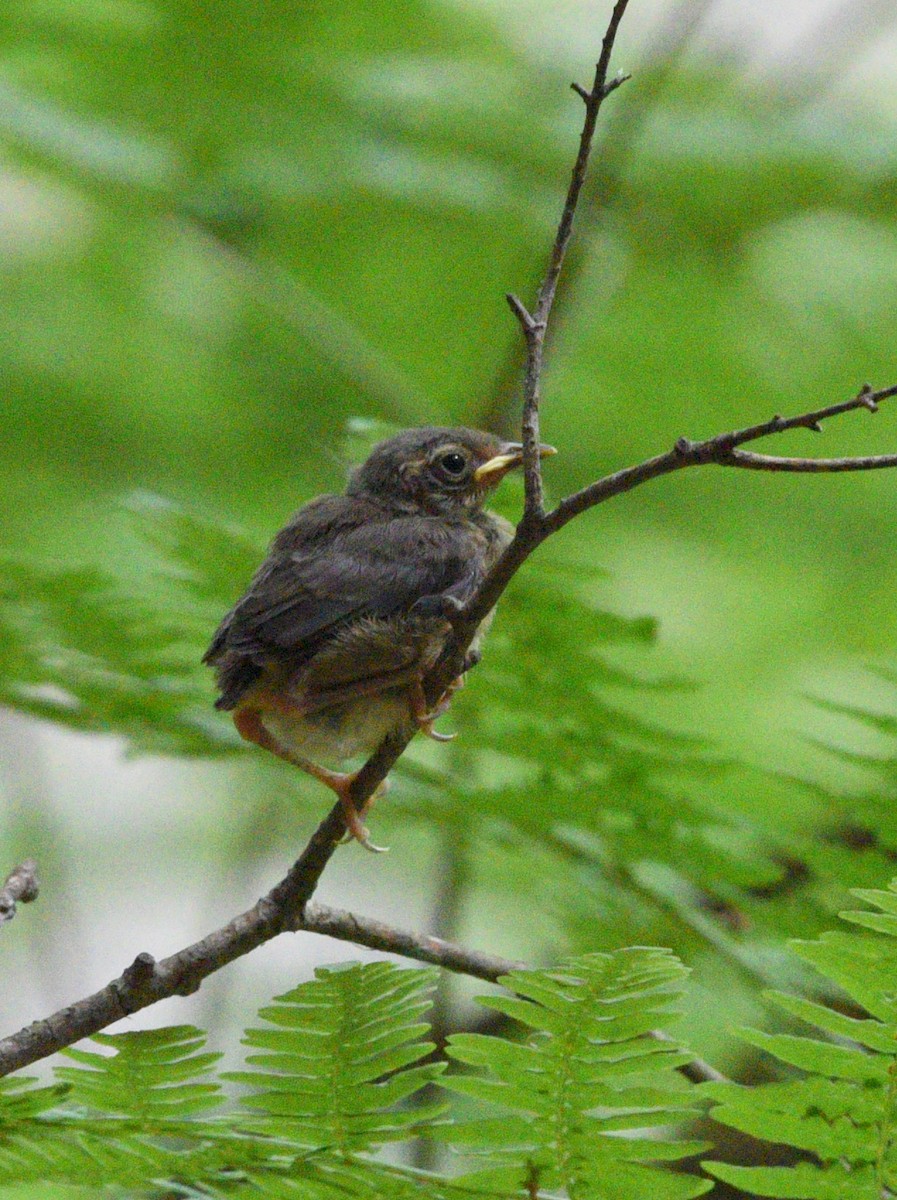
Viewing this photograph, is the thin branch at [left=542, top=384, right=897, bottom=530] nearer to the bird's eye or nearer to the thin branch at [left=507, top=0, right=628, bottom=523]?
the thin branch at [left=507, top=0, right=628, bottom=523]

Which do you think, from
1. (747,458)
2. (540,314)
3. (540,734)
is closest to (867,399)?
(747,458)

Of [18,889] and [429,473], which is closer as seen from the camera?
[18,889]

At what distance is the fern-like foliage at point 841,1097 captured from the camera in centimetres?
181

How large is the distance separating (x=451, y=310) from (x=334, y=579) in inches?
120

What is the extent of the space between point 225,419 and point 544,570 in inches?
95.5

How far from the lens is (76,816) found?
7289 millimetres

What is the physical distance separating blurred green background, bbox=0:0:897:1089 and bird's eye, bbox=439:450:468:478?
1361 mm

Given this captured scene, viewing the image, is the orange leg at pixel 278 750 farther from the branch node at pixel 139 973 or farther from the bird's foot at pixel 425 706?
the branch node at pixel 139 973

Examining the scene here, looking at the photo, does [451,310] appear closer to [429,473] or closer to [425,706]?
[429,473]

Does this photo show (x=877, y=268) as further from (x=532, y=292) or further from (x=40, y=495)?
(x=40, y=495)

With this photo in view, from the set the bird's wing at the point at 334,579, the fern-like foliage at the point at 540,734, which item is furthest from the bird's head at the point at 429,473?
the bird's wing at the point at 334,579

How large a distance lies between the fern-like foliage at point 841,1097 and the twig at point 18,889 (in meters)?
0.96

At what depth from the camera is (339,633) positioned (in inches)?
109

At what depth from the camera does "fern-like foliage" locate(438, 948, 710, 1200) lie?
6.17 ft
